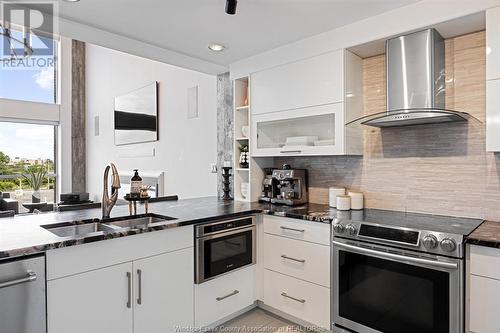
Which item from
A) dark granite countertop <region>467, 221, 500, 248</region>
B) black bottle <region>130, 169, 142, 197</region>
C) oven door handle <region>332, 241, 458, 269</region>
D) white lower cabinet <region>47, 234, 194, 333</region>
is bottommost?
white lower cabinet <region>47, 234, 194, 333</region>

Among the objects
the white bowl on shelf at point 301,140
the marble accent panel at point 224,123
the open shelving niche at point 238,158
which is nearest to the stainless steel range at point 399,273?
the white bowl on shelf at point 301,140

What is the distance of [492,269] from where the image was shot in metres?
1.59

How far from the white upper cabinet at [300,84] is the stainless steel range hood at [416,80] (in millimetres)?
385

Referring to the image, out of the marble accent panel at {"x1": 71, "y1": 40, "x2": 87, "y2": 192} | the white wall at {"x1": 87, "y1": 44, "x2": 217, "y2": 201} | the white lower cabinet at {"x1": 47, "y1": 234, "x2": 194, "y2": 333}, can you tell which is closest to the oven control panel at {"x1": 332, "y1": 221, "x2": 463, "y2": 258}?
the white lower cabinet at {"x1": 47, "y1": 234, "x2": 194, "y2": 333}

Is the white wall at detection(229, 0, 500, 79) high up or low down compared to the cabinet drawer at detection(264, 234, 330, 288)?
up

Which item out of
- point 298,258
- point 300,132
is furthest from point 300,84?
point 298,258

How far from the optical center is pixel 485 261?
1.61 meters

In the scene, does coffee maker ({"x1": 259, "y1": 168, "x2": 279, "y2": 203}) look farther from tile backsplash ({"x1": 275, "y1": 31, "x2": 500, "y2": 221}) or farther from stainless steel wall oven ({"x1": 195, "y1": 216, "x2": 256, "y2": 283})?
tile backsplash ({"x1": 275, "y1": 31, "x2": 500, "y2": 221})

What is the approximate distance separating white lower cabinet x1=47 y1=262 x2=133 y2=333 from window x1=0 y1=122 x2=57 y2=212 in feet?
16.9

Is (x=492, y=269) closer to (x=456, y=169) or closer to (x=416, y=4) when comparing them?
(x=456, y=169)

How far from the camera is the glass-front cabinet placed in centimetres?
248

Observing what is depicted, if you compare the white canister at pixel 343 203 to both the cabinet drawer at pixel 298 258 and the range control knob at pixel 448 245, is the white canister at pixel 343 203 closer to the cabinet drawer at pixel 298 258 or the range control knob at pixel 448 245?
the cabinet drawer at pixel 298 258

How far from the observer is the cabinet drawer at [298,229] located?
2234mm

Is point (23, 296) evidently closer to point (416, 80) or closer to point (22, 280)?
point (22, 280)
